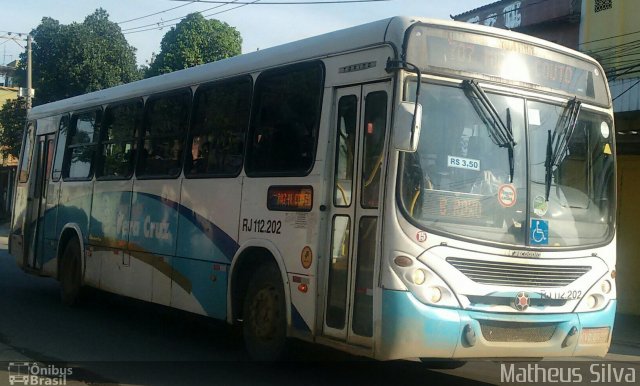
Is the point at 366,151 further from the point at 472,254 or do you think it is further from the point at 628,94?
the point at 628,94

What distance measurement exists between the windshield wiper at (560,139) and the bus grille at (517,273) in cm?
65

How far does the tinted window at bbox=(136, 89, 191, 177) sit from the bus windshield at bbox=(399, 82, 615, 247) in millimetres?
4010

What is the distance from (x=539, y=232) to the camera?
21.9ft

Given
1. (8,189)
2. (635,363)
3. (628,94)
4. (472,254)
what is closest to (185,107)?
(472,254)

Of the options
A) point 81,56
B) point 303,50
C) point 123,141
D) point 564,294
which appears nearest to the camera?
point 564,294

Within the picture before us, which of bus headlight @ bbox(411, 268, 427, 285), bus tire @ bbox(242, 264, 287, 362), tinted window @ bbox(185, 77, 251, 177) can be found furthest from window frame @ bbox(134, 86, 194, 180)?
bus headlight @ bbox(411, 268, 427, 285)

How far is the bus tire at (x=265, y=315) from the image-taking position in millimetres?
7625

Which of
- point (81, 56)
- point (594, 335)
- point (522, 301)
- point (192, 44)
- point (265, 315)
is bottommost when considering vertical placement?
point (265, 315)

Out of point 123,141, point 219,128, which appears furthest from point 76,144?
point 219,128

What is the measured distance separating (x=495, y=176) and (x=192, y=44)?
2496 cm

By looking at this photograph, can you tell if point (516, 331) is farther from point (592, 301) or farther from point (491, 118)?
point (491, 118)

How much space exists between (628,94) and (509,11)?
10513 millimetres

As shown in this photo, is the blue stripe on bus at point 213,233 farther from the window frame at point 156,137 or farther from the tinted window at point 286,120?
the tinted window at point 286,120

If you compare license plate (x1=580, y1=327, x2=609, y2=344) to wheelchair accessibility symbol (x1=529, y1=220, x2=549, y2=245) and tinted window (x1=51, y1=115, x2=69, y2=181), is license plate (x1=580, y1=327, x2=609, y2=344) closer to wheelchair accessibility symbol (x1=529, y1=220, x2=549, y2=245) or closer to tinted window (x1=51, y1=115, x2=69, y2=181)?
wheelchair accessibility symbol (x1=529, y1=220, x2=549, y2=245)
